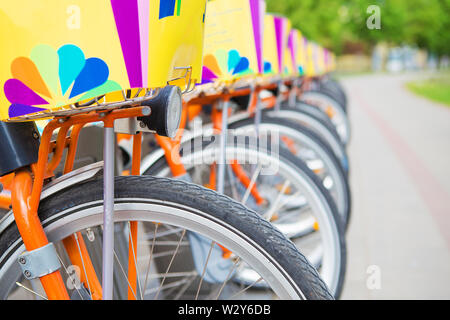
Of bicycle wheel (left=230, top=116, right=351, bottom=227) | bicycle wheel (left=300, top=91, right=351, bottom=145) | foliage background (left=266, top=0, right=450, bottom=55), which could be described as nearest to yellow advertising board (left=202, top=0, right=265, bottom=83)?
bicycle wheel (left=230, top=116, right=351, bottom=227)

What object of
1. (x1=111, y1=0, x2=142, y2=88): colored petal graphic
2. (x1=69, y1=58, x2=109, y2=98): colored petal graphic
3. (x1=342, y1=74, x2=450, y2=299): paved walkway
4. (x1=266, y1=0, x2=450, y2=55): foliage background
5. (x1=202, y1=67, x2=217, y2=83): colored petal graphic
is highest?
(x1=266, y1=0, x2=450, y2=55): foliage background

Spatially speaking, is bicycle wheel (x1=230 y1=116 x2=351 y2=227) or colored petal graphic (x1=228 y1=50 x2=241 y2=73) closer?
colored petal graphic (x1=228 y1=50 x2=241 y2=73)

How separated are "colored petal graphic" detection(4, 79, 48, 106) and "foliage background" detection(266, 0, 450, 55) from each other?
21.3m

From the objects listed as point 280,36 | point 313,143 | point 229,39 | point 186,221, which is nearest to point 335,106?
point 280,36

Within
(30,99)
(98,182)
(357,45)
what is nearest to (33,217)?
(98,182)

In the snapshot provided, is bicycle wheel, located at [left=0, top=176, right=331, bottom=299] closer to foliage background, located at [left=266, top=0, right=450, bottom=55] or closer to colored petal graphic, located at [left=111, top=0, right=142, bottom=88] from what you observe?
colored petal graphic, located at [left=111, top=0, right=142, bottom=88]

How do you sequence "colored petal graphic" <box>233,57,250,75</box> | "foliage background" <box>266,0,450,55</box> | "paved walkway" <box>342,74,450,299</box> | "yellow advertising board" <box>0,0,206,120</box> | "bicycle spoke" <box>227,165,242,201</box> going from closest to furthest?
"yellow advertising board" <box>0,0,206,120</box>, "colored petal graphic" <box>233,57,250,75</box>, "bicycle spoke" <box>227,165,242,201</box>, "paved walkway" <box>342,74,450,299</box>, "foliage background" <box>266,0,450,55</box>

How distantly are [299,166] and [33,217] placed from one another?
1.10 meters

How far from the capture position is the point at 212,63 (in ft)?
5.87

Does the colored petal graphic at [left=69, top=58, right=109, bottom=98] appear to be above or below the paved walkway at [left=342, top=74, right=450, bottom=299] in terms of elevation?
above

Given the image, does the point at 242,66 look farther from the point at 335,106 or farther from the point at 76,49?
the point at 335,106

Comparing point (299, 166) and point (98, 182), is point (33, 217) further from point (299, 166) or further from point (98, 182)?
point (299, 166)

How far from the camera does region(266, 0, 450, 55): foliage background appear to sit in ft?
76.5

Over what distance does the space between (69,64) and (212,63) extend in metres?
0.94
